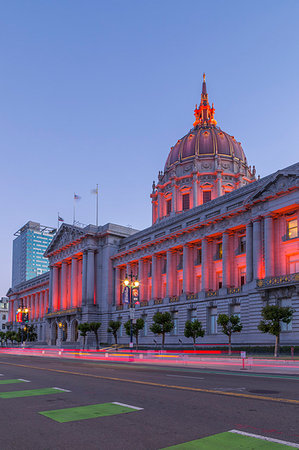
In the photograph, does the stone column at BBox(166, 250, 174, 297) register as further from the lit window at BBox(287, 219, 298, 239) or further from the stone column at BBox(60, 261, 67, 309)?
the stone column at BBox(60, 261, 67, 309)

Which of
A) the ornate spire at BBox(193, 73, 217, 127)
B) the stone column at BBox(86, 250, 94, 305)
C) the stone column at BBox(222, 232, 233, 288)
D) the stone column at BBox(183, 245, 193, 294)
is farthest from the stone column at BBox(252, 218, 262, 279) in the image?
the ornate spire at BBox(193, 73, 217, 127)

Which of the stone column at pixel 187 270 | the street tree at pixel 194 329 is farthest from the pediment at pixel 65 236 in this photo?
the street tree at pixel 194 329

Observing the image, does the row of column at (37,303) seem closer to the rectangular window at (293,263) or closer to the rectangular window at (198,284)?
the rectangular window at (198,284)

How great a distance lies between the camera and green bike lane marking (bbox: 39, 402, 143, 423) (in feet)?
34.8

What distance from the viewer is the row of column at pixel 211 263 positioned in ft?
169

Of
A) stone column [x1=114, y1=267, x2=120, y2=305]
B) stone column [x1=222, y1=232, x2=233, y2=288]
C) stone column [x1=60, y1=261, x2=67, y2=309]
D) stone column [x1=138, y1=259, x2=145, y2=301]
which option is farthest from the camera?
stone column [x1=60, y1=261, x2=67, y2=309]

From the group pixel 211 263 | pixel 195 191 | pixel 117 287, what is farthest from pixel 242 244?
pixel 195 191

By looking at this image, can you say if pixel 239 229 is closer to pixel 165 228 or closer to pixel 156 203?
pixel 165 228

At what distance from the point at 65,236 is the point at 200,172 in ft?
106

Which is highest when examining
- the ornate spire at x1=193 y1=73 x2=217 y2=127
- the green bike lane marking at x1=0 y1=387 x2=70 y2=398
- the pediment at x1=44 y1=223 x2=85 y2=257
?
Result: the ornate spire at x1=193 y1=73 x2=217 y2=127

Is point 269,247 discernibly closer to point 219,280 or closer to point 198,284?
point 219,280

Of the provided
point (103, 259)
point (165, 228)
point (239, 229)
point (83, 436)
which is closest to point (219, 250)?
point (239, 229)

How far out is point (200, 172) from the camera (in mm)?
97375

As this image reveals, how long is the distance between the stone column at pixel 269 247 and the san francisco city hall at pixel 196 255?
0.11m
